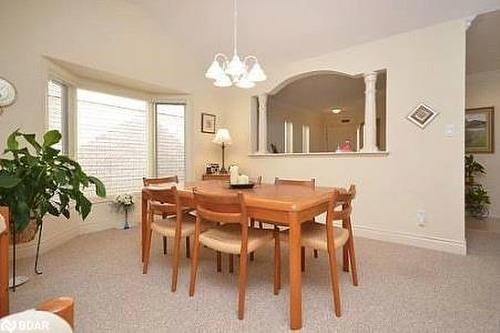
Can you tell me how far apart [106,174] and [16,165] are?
1.94 m

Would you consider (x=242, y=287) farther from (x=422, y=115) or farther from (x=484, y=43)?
(x=484, y=43)

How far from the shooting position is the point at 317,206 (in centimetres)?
186

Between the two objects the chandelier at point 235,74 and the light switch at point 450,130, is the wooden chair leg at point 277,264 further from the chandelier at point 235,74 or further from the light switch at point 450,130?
the light switch at point 450,130

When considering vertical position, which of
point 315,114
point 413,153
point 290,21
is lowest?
point 413,153

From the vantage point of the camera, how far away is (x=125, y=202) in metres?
3.91

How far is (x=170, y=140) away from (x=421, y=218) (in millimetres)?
3610

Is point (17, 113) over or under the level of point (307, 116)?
under

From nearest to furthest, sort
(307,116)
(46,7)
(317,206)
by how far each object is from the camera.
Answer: (317,206) → (46,7) → (307,116)

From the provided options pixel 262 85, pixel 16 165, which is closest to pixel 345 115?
pixel 262 85

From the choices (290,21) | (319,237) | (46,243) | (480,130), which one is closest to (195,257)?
(319,237)

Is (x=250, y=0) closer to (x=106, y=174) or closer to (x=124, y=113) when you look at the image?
(x=124, y=113)

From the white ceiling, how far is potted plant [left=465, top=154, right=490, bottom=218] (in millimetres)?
2518

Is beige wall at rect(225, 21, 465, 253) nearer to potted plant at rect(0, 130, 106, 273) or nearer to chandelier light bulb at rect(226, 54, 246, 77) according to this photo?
chandelier light bulb at rect(226, 54, 246, 77)

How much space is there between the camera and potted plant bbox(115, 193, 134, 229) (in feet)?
12.8
